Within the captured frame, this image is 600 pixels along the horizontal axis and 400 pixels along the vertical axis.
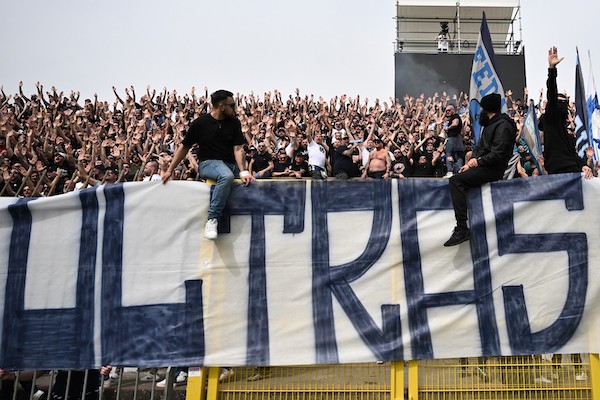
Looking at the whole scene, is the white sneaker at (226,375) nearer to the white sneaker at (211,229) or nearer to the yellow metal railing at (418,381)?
the yellow metal railing at (418,381)

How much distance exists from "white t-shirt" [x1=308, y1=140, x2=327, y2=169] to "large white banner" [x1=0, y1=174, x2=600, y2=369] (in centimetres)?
531

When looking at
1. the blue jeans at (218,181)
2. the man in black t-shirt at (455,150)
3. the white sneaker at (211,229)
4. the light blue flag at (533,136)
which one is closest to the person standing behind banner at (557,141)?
the light blue flag at (533,136)

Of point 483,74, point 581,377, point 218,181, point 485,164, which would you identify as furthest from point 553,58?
point 218,181

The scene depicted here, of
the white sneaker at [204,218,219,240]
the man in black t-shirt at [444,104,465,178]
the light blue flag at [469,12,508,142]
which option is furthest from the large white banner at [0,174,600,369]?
the man in black t-shirt at [444,104,465,178]

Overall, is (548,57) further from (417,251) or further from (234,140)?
(234,140)

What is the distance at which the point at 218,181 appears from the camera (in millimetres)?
4336

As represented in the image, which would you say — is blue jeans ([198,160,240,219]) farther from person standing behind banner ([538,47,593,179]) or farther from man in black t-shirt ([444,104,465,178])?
man in black t-shirt ([444,104,465,178])

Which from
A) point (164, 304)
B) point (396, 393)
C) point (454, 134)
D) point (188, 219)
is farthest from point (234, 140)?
point (454, 134)

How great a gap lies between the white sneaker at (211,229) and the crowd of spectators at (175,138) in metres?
3.32

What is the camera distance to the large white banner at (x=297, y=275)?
4262mm

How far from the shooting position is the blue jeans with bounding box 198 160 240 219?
4281 millimetres

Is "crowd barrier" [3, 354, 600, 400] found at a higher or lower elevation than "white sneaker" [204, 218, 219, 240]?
lower

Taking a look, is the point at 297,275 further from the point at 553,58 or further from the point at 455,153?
the point at 455,153

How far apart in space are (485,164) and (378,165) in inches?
183
